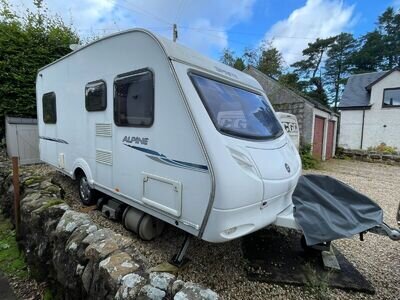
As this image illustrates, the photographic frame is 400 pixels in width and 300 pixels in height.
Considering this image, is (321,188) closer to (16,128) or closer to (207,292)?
(207,292)

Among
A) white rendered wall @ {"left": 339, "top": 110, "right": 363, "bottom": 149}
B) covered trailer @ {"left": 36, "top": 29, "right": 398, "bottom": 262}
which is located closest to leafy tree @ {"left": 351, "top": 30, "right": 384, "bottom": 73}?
white rendered wall @ {"left": 339, "top": 110, "right": 363, "bottom": 149}

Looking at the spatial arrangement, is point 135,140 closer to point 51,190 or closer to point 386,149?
point 51,190

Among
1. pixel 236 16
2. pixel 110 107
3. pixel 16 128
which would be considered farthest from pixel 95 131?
pixel 236 16

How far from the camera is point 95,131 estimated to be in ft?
12.0

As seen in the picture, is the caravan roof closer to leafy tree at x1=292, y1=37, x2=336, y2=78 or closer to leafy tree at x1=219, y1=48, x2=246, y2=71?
leafy tree at x1=219, y1=48, x2=246, y2=71

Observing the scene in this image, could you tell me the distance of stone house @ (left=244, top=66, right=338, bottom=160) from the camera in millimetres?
11219

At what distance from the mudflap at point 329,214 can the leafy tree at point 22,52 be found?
853 cm

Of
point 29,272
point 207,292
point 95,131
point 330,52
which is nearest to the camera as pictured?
point 207,292

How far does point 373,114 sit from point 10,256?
20544mm

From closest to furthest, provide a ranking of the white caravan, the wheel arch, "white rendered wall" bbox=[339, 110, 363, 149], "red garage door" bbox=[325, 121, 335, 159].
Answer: the white caravan < the wheel arch < "red garage door" bbox=[325, 121, 335, 159] < "white rendered wall" bbox=[339, 110, 363, 149]

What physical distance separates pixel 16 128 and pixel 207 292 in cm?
835

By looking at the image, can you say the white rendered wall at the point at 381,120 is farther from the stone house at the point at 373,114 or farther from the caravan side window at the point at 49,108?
the caravan side window at the point at 49,108

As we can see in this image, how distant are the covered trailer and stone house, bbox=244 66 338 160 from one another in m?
8.57

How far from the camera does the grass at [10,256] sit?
2832 millimetres
